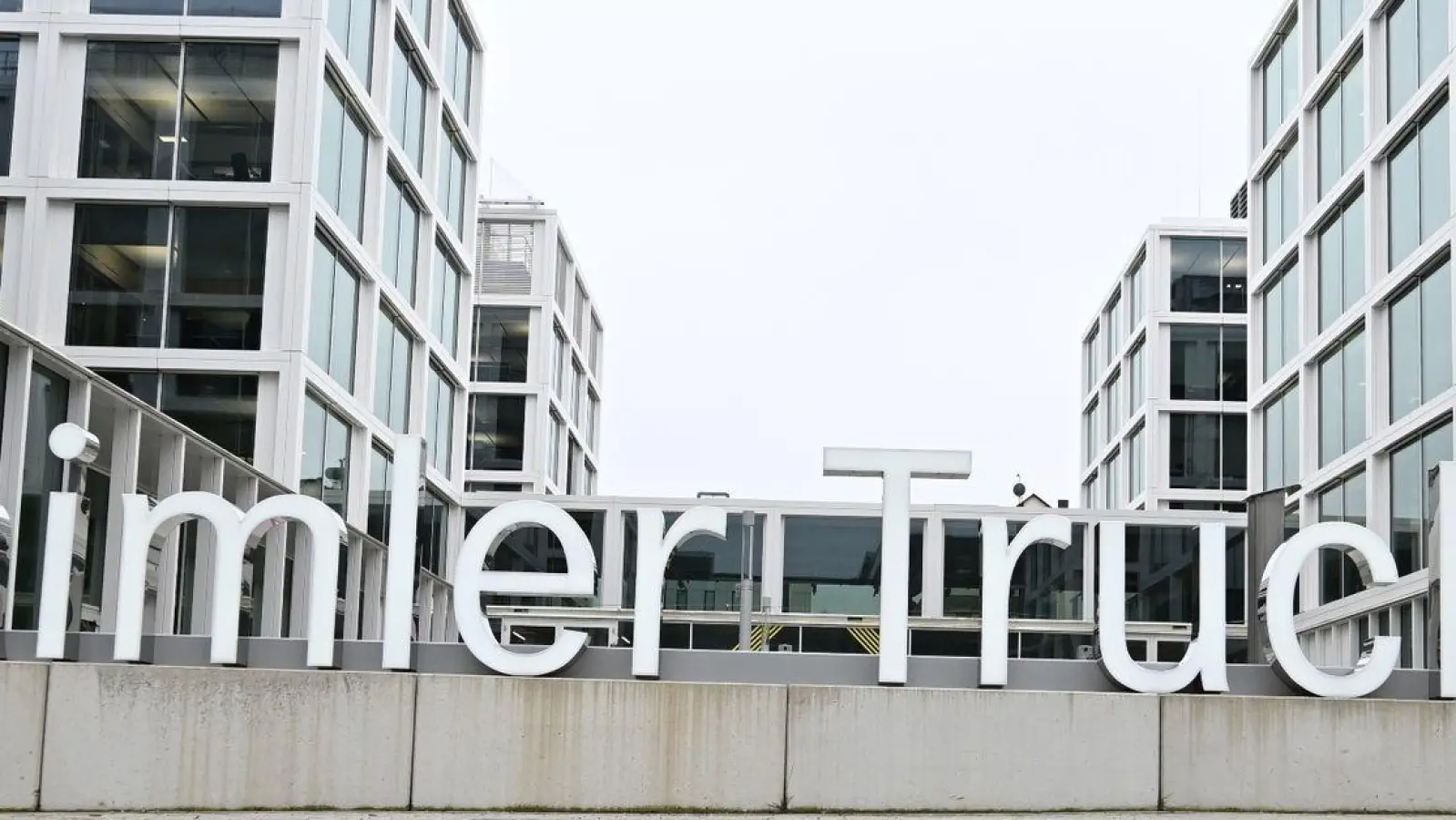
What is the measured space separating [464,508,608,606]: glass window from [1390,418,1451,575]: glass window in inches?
762

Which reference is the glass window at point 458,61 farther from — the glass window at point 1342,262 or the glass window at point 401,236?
the glass window at point 1342,262

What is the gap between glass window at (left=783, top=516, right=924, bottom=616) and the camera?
185ft

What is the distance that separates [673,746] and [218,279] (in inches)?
873

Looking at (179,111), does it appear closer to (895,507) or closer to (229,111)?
(229,111)

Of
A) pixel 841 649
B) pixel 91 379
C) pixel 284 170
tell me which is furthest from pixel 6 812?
pixel 841 649

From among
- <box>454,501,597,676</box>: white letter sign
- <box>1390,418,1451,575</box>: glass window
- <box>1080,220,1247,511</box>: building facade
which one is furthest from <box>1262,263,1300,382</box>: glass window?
<box>454,501,597,676</box>: white letter sign

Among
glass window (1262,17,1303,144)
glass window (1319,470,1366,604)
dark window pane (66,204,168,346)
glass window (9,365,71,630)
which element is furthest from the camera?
glass window (1262,17,1303,144)

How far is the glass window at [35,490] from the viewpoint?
81.5 ft

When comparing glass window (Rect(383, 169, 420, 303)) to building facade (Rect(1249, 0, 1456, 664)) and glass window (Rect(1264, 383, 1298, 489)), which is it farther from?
glass window (Rect(1264, 383, 1298, 489))

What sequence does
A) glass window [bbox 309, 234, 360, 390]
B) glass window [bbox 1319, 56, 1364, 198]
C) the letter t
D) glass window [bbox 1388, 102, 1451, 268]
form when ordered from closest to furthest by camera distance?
the letter t < glass window [bbox 309, 234, 360, 390] < glass window [bbox 1388, 102, 1451, 268] < glass window [bbox 1319, 56, 1364, 198]

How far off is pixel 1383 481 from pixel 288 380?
76.2ft

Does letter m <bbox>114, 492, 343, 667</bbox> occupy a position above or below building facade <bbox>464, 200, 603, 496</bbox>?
below

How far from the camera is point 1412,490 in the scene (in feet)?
131

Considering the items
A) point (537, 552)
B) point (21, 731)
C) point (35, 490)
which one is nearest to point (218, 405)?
point (35, 490)
